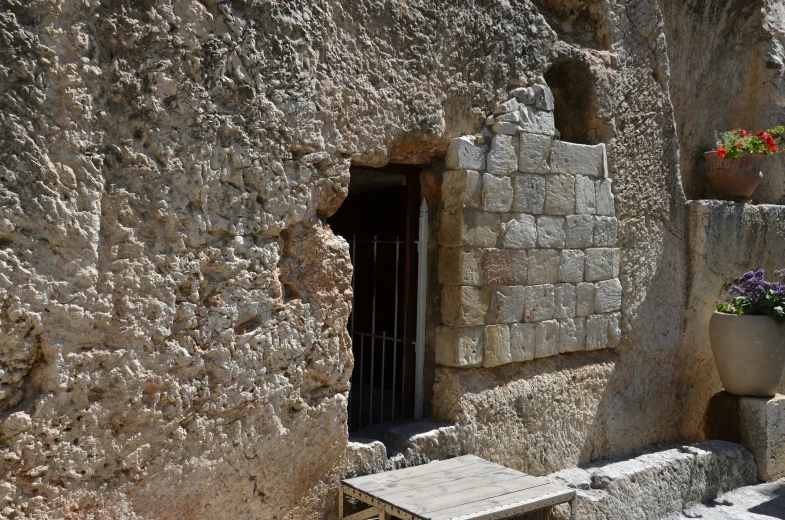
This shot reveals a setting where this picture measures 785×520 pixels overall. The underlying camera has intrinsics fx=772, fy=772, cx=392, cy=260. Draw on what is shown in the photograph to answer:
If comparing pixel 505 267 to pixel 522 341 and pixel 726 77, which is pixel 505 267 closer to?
pixel 522 341

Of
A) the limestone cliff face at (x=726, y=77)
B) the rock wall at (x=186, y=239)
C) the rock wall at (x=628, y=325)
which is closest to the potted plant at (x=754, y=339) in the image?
the rock wall at (x=628, y=325)

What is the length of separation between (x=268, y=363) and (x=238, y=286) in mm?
390

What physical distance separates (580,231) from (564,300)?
46cm

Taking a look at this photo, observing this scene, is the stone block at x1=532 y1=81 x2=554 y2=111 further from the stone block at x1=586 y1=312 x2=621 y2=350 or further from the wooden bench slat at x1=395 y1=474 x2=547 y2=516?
the wooden bench slat at x1=395 y1=474 x2=547 y2=516

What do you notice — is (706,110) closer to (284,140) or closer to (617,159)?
(617,159)

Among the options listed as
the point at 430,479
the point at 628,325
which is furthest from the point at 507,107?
the point at 430,479

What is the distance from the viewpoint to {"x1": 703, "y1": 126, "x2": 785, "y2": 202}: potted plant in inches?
239

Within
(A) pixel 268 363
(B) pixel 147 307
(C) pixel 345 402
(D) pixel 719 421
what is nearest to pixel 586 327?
(D) pixel 719 421

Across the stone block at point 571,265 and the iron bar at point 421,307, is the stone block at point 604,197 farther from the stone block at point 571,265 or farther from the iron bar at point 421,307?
the iron bar at point 421,307

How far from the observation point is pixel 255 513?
11.4 feet

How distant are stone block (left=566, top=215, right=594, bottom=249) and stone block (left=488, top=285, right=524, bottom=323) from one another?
0.55m

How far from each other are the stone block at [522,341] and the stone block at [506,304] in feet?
0.19

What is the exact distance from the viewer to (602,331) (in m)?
5.16

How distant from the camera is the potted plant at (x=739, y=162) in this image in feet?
19.9
